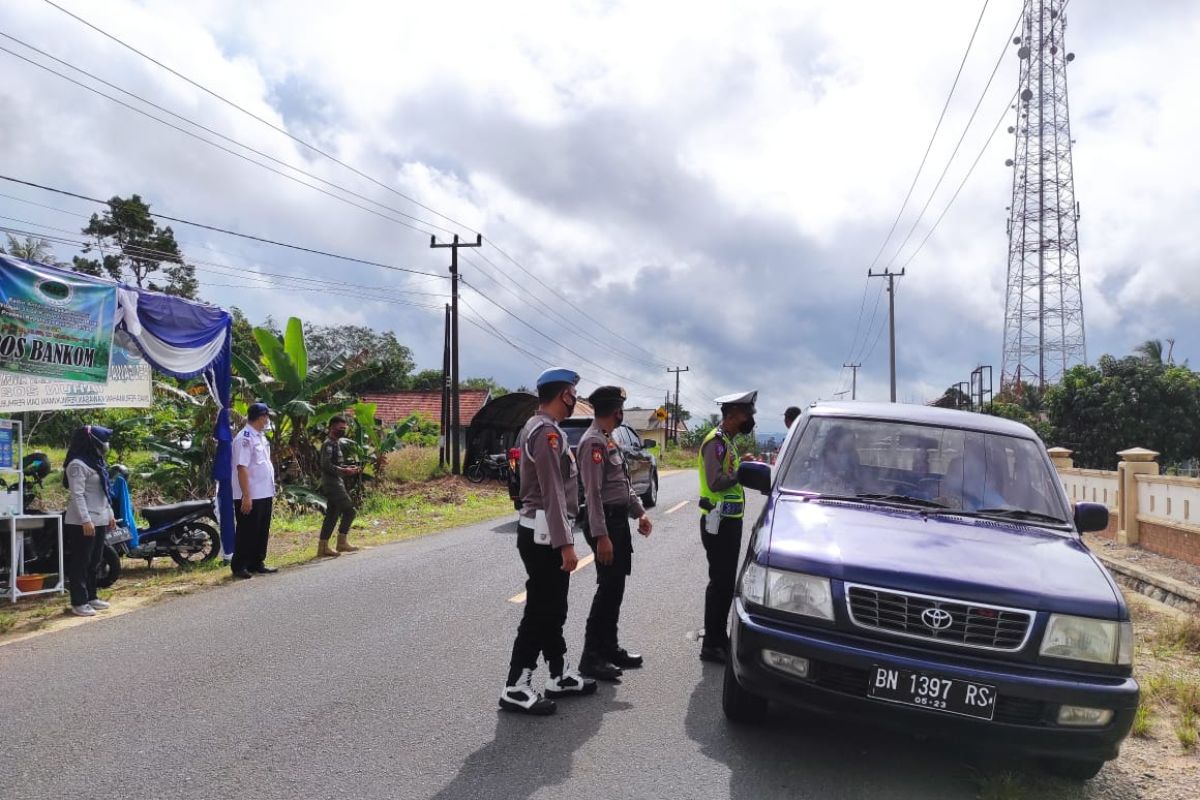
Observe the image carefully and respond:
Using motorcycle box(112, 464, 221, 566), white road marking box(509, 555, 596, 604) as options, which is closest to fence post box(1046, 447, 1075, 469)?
white road marking box(509, 555, 596, 604)

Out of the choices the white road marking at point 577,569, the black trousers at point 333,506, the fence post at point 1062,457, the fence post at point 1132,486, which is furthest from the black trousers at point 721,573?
the fence post at point 1062,457

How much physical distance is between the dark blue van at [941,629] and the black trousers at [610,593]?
3.77ft

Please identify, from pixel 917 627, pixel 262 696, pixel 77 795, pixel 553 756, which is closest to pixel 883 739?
pixel 917 627

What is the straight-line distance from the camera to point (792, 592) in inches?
144

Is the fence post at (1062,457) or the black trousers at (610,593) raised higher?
the fence post at (1062,457)

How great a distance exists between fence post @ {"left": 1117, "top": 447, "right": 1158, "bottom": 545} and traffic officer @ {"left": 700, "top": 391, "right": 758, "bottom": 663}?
979cm

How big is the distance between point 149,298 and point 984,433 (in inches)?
324

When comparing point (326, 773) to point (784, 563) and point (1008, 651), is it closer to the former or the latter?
point (784, 563)

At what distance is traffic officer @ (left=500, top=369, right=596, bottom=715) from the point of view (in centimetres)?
426

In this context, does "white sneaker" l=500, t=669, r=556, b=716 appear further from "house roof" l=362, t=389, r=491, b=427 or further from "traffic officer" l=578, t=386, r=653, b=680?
"house roof" l=362, t=389, r=491, b=427

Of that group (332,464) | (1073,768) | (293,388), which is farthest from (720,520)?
(293,388)

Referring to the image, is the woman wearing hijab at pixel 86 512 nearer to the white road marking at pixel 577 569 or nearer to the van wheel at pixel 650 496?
the white road marking at pixel 577 569

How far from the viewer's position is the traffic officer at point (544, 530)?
4.26 metres

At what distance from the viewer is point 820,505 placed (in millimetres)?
4359
